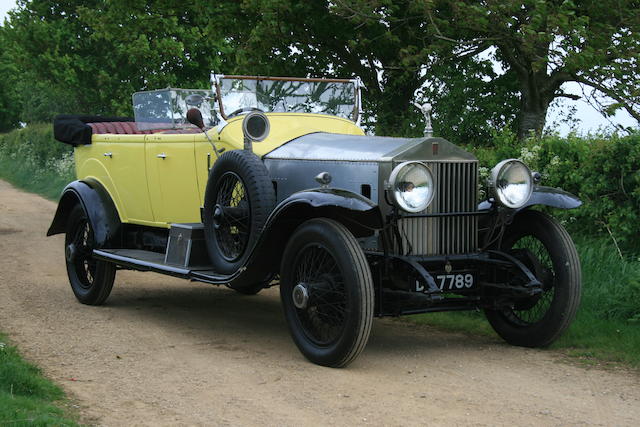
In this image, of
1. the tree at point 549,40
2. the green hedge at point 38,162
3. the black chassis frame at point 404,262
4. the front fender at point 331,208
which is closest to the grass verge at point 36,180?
the green hedge at point 38,162

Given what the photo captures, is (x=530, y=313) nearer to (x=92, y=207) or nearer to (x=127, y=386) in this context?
(x=127, y=386)

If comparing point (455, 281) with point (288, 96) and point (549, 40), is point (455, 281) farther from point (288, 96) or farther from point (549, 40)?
point (549, 40)

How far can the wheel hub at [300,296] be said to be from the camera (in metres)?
5.61

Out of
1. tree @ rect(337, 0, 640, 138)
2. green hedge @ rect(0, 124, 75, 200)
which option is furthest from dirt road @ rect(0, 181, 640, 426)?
green hedge @ rect(0, 124, 75, 200)

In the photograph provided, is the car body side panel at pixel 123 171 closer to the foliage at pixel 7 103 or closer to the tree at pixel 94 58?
the tree at pixel 94 58

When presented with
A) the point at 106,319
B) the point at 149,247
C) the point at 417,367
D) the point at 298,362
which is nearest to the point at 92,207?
the point at 149,247

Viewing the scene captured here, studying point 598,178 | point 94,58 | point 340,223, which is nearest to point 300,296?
point 340,223

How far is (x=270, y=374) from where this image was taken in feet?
17.7

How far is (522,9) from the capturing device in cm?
1400

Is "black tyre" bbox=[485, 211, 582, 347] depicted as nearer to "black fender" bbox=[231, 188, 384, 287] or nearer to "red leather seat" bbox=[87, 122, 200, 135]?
"black fender" bbox=[231, 188, 384, 287]

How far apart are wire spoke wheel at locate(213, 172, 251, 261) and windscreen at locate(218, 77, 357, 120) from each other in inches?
37.9

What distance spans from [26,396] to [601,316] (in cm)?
452

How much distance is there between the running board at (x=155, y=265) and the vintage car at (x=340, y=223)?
2cm

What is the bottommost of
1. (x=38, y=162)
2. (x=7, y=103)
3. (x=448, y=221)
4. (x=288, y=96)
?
(x=38, y=162)
